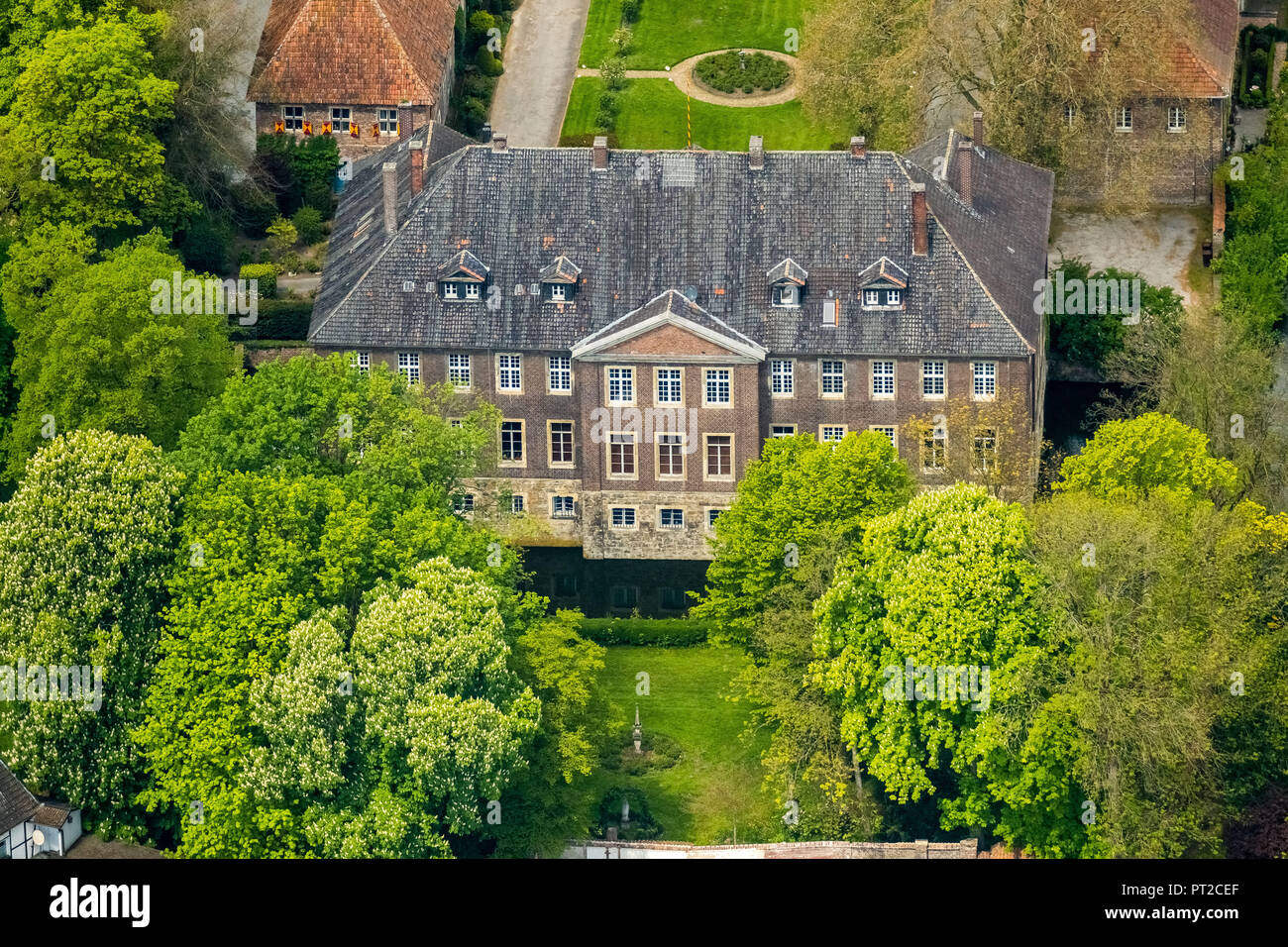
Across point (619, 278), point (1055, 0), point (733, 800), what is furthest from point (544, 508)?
point (1055, 0)

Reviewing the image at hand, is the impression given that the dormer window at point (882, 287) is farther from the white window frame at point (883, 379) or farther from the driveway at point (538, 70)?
the driveway at point (538, 70)

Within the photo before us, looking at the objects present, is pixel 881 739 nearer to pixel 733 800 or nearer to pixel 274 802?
pixel 733 800

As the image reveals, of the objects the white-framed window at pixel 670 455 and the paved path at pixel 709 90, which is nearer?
the white-framed window at pixel 670 455

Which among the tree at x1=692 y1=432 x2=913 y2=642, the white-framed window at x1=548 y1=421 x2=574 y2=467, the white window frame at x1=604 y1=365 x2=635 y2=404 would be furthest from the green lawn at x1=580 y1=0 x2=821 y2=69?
the tree at x1=692 y1=432 x2=913 y2=642

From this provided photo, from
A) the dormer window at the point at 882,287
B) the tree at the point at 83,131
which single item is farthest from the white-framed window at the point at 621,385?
the tree at the point at 83,131

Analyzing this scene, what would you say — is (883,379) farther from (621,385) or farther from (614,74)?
(614,74)

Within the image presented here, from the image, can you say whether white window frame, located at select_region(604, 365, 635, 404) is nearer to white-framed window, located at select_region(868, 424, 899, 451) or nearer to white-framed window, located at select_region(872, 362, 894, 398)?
white-framed window, located at select_region(872, 362, 894, 398)
